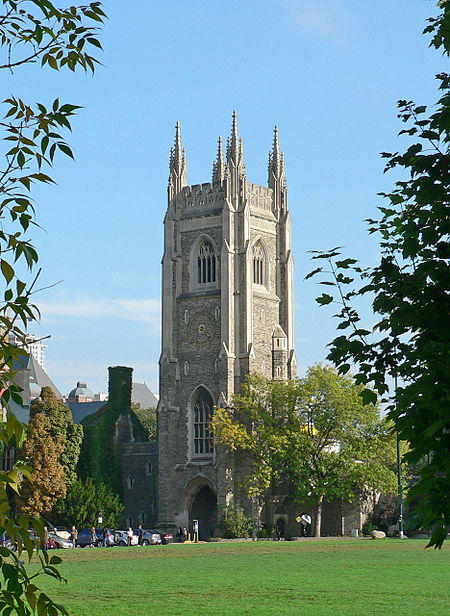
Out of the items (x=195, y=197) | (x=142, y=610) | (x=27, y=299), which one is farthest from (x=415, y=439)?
(x=195, y=197)

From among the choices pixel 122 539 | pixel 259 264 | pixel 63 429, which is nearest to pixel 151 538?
pixel 122 539

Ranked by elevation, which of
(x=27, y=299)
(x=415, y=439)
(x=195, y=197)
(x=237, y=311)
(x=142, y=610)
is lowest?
(x=142, y=610)

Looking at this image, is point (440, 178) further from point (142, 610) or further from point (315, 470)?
point (315, 470)

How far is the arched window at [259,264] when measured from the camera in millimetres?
83188

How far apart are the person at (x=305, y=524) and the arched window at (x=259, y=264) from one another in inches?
740

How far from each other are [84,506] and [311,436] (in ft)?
52.5

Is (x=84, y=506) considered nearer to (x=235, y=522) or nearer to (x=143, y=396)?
(x=235, y=522)

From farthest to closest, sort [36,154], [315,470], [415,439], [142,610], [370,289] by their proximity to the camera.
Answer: [315,470], [142,610], [370,289], [415,439], [36,154]

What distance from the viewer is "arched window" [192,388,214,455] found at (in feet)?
259

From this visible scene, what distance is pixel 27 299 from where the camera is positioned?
6117 millimetres

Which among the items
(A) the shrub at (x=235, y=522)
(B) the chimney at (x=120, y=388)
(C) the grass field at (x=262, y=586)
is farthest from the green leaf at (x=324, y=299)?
(B) the chimney at (x=120, y=388)

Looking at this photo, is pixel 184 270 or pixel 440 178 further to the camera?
pixel 184 270

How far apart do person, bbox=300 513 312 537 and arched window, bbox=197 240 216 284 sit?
63.9 feet

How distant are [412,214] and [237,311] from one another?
71229mm
